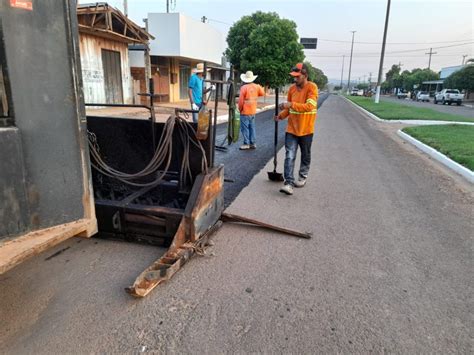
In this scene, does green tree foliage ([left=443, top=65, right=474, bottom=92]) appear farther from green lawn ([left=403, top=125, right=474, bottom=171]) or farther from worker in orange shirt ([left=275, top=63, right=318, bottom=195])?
worker in orange shirt ([left=275, top=63, right=318, bottom=195])

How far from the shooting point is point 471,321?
2.64 m

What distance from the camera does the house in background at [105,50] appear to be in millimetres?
14383

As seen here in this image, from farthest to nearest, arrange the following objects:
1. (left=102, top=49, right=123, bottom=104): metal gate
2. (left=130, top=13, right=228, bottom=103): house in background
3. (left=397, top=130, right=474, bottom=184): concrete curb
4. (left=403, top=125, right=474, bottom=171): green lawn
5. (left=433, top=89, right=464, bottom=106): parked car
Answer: (left=433, top=89, right=464, bottom=106): parked car → (left=130, top=13, right=228, bottom=103): house in background → (left=102, top=49, right=123, bottom=104): metal gate → (left=403, top=125, right=474, bottom=171): green lawn → (left=397, top=130, right=474, bottom=184): concrete curb

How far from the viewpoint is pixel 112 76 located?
1753cm

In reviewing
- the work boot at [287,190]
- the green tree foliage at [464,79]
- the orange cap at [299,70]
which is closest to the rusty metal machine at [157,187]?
the work boot at [287,190]

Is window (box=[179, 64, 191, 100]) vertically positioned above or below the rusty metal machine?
above

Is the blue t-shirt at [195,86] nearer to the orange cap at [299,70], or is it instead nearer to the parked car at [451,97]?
the orange cap at [299,70]

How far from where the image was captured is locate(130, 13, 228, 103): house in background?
853 inches

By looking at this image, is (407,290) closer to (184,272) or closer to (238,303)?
(238,303)

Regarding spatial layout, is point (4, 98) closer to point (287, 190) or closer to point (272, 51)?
point (287, 190)

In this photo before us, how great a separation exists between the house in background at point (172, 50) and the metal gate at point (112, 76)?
2.73 m

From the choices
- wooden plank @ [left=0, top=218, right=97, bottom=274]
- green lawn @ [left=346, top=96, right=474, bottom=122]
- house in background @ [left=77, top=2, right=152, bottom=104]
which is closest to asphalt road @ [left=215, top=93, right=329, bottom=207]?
wooden plank @ [left=0, top=218, right=97, bottom=274]

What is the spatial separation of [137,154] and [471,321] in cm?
343

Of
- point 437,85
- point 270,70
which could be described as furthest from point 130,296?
point 437,85
